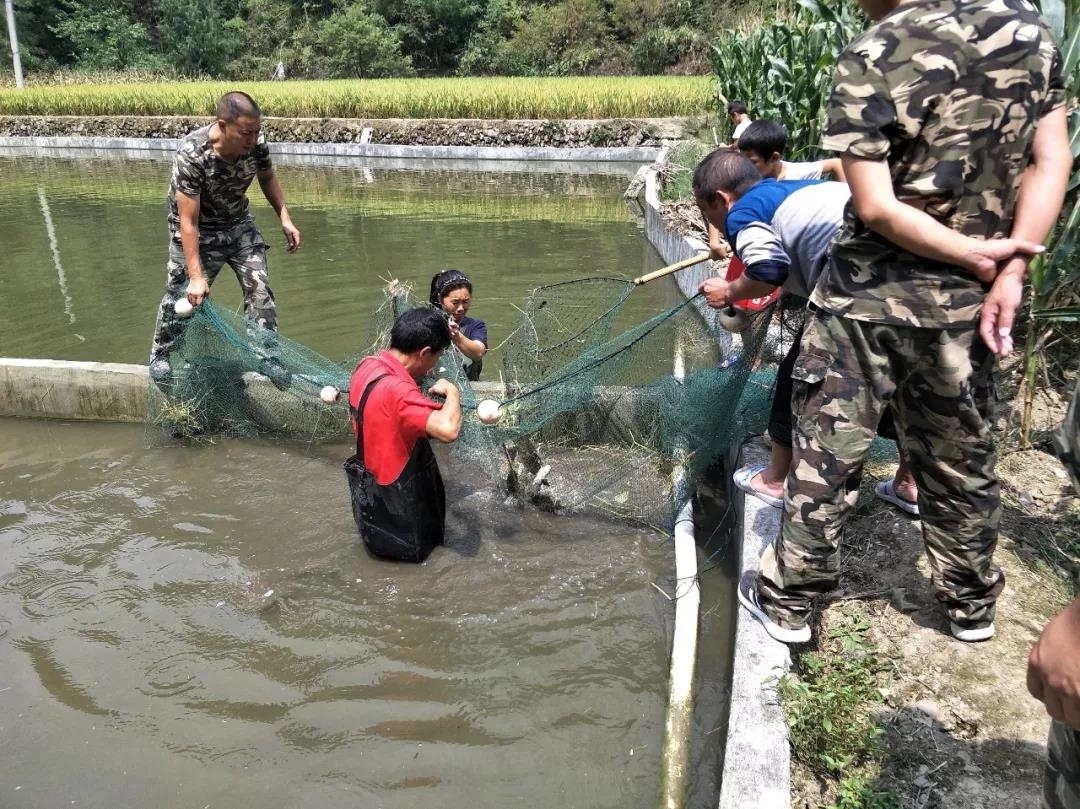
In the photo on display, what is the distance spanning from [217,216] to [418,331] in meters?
2.54

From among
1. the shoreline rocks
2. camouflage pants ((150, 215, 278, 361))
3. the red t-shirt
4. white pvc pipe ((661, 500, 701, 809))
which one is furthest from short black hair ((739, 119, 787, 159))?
the shoreline rocks

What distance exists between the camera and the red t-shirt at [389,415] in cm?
334

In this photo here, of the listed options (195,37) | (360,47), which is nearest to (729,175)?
(360,47)

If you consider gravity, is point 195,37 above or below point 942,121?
above

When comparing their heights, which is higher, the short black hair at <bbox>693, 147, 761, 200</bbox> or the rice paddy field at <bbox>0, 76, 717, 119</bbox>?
the rice paddy field at <bbox>0, 76, 717, 119</bbox>

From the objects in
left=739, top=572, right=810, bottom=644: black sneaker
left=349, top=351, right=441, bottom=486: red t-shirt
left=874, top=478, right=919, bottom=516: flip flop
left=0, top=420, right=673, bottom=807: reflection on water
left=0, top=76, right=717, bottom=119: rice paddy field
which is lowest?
left=0, top=420, right=673, bottom=807: reflection on water

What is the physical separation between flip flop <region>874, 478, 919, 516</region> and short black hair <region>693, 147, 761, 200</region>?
1.42 metres

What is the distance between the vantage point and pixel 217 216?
17.0 ft

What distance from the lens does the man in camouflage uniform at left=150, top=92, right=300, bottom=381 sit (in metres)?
4.82

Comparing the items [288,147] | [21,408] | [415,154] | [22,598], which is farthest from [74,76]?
[22,598]

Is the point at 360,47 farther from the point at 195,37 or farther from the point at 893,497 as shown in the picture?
the point at 893,497

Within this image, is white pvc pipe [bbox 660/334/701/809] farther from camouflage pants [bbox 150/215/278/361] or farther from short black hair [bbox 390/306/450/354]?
camouflage pants [bbox 150/215/278/361]

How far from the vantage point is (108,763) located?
2.68 metres

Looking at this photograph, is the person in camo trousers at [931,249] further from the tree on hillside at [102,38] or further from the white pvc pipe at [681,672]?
the tree on hillside at [102,38]
